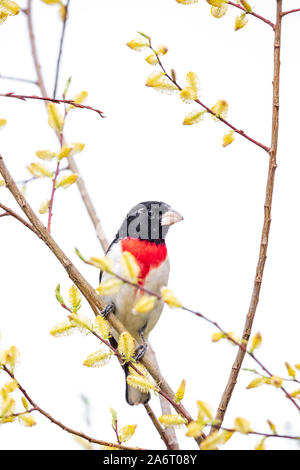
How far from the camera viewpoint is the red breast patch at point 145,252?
14.7ft

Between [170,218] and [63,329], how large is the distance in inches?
89.4

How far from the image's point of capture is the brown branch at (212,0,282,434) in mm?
2352

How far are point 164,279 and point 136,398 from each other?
3.46 feet

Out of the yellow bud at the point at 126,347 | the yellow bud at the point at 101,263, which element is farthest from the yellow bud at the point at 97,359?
the yellow bud at the point at 101,263

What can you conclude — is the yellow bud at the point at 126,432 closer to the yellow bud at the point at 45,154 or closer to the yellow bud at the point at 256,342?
the yellow bud at the point at 256,342

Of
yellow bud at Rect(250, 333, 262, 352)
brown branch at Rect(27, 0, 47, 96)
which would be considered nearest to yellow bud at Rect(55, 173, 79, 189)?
yellow bud at Rect(250, 333, 262, 352)

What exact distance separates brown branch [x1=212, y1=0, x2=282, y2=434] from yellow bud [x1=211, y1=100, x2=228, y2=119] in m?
0.20

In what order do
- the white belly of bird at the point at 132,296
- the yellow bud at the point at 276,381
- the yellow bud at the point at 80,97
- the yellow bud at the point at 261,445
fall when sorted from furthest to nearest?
the white belly of bird at the point at 132,296
the yellow bud at the point at 80,97
the yellow bud at the point at 261,445
the yellow bud at the point at 276,381

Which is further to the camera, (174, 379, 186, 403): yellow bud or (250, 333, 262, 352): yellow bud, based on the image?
(174, 379, 186, 403): yellow bud

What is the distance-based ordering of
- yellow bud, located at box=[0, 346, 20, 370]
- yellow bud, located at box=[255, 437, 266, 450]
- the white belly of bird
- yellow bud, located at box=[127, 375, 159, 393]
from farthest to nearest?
the white belly of bird, yellow bud, located at box=[127, 375, 159, 393], yellow bud, located at box=[0, 346, 20, 370], yellow bud, located at box=[255, 437, 266, 450]

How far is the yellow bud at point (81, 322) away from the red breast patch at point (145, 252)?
204 cm

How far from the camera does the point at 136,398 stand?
15.9ft

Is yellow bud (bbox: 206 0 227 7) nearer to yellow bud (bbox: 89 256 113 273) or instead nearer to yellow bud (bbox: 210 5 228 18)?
yellow bud (bbox: 210 5 228 18)

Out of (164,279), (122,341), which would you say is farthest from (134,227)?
(122,341)
